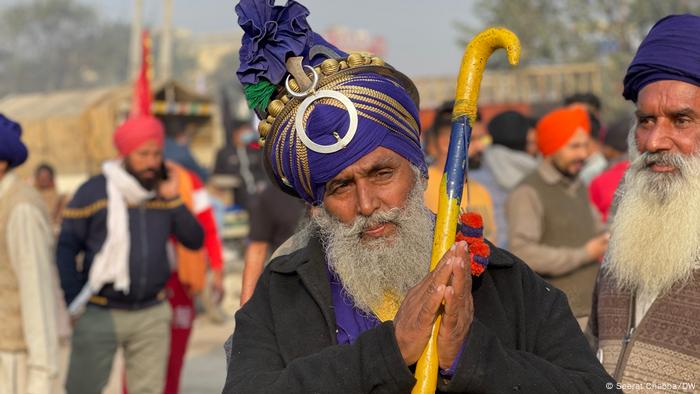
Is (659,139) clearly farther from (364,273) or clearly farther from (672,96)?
(364,273)

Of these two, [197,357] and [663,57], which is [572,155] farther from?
[197,357]

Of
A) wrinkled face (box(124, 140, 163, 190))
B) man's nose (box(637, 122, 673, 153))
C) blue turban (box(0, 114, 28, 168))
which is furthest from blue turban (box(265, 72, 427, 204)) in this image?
wrinkled face (box(124, 140, 163, 190))

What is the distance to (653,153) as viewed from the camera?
3654mm

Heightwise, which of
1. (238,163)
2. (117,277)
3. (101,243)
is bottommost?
(117,277)

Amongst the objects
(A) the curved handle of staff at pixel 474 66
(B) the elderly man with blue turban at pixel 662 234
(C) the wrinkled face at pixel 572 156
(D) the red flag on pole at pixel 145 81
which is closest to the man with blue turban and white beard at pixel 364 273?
(A) the curved handle of staff at pixel 474 66

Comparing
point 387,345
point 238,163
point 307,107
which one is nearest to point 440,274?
point 387,345

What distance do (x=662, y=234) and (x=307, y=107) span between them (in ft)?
4.42

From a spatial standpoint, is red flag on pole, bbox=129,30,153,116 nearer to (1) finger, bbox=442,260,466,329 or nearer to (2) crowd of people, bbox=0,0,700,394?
(2) crowd of people, bbox=0,0,700,394

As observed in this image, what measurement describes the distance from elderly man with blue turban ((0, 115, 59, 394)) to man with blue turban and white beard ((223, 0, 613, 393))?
2.94 m

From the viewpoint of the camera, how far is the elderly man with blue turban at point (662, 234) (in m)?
3.51

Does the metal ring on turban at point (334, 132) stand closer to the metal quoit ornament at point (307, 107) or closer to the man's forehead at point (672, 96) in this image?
the metal quoit ornament at point (307, 107)

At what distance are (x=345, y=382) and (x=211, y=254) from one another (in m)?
6.16

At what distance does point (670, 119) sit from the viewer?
11.8 feet

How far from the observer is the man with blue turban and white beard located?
2.66m
